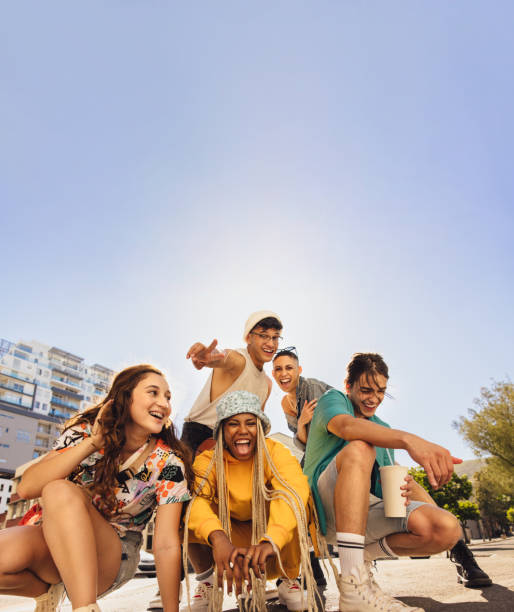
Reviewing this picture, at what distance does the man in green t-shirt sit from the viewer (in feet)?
6.83

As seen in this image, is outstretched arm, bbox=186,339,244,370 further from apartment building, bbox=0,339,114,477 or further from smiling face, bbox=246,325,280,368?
apartment building, bbox=0,339,114,477

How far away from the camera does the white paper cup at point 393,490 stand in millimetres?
2199

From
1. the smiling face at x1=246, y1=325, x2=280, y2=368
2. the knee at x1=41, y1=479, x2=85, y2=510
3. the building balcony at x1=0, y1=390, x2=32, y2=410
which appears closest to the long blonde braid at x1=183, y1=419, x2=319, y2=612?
the knee at x1=41, y1=479, x2=85, y2=510

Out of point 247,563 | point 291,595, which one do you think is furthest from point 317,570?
point 247,563

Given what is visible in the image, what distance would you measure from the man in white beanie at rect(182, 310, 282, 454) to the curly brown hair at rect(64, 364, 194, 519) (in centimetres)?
114

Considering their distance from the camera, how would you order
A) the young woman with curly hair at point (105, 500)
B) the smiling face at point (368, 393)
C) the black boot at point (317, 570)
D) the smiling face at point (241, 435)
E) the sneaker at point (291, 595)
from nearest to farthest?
the young woman with curly hair at point (105, 500)
the smiling face at point (241, 435)
the sneaker at point (291, 595)
the smiling face at point (368, 393)
the black boot at point (317, 570)

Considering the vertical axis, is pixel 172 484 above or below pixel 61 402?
below

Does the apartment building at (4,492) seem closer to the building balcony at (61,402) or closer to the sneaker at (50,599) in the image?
the building balcony at (61,402)

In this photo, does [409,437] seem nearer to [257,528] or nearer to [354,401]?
[354,401]

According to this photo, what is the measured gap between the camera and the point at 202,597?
2.58 metres

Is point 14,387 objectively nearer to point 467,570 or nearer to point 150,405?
point 150,405

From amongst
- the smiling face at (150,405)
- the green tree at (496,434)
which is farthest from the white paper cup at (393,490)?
the green tree at (496,434)

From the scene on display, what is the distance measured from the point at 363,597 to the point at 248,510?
755 millimetres

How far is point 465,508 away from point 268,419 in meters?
37.0
